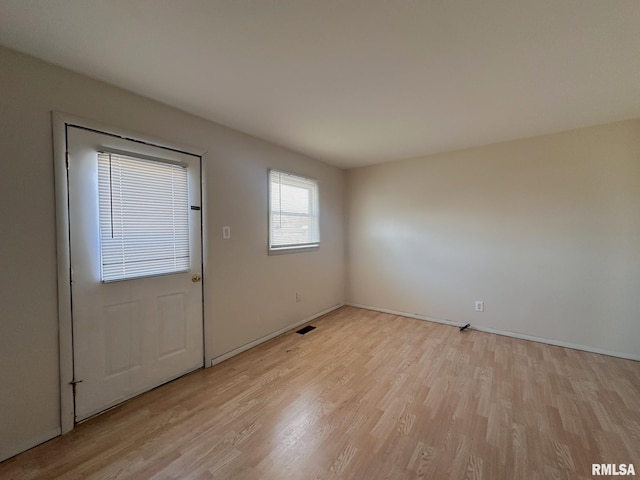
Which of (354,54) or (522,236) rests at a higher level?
(354,54)

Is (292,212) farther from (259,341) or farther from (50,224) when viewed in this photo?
(50,224)

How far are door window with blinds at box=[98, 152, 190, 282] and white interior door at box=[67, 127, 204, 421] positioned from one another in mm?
12

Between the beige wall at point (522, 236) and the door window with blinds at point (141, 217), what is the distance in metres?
2.97

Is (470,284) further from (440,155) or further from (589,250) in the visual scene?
(440,155)

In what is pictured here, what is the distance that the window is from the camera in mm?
3336

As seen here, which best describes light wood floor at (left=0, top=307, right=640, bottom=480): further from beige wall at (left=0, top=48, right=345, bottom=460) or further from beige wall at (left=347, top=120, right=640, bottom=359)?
beige wall at (left=347, top=120, right=640, bottom=359)

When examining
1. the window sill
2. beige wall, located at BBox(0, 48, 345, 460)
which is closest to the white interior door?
beige wall, located at BBox(0, 48, 345, 460)

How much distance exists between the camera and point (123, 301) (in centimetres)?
204

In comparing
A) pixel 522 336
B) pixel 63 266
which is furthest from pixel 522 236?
pixel 63 266

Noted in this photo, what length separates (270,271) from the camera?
3268 mm

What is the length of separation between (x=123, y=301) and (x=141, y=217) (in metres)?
0.67

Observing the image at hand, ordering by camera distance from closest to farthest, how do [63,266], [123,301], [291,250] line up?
[63,266], [123,301], [291,250]

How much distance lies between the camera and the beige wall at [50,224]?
1.56 metres

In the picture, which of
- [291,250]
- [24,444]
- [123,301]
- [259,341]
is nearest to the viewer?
[24,444]
